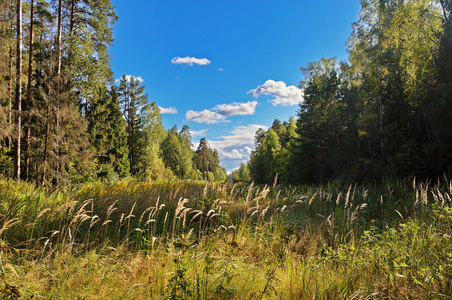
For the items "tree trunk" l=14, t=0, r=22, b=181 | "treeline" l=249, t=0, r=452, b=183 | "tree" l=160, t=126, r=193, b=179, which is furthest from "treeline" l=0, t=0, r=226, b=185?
"tree" l=160, t=126, r=193, b=179

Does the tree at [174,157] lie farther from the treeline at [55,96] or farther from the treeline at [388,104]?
the treeline at [388,104]

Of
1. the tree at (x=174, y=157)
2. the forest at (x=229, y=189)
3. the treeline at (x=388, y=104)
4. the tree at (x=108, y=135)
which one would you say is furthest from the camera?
the tree at (x=174, y=157)

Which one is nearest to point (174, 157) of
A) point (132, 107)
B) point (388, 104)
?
point (132, 107)

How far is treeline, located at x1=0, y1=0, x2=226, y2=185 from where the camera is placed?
1049cm

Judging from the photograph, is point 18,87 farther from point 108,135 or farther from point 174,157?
point 174,157

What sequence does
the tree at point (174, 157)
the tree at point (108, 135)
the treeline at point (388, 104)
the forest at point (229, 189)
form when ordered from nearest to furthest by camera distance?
the forest at point (229, 189), the treeline at point (388, 104), the tree at point (108, 135), the tree at point (174, 157)

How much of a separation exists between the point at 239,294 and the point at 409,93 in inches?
603

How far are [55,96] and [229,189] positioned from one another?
34.5ft

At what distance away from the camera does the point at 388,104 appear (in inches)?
500

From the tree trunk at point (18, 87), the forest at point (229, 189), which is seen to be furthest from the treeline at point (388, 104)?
the tree trunk at point (18, 87)

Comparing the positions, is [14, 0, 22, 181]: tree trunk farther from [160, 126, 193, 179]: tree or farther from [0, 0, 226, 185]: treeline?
[160, 126, 193, 179]: tree

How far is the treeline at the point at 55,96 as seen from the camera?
10.5 meters

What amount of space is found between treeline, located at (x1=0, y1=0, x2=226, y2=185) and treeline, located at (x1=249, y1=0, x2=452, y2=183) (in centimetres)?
1029

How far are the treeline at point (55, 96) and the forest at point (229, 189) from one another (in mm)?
103
